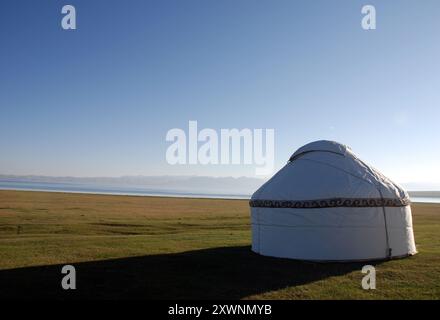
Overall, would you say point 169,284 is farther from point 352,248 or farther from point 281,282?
point 352,248

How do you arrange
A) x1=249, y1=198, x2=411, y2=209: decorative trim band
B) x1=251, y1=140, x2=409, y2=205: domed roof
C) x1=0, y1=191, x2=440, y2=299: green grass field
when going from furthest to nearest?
x1=251, y1=140, x2=409, y2=205: domed roof → x1=249, y1=198, x2=411, y2=209: decorative trim band → x1=0, y1=191, x2=440, y2=299: green grass field

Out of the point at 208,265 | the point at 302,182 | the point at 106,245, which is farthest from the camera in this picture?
the point at 106,245

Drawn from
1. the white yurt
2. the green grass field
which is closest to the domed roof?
the white yurt

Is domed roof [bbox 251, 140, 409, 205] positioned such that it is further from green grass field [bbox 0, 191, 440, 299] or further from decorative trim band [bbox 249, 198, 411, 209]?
green grass field [bbox 0, 191, 440, 299]

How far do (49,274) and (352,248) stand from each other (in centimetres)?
751

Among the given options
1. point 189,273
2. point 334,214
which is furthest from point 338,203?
point 189,273

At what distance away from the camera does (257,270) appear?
1047 centimetres

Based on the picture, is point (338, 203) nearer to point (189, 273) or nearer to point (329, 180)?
point (329, 180)

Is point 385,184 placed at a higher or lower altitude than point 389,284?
higher

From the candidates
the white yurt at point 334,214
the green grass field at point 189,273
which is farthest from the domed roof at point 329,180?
the green grass field at point 189,273

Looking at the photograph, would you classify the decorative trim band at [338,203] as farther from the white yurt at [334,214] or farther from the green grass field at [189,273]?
the green grass field at [189,273]

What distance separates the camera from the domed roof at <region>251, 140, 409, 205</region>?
11.7 metres

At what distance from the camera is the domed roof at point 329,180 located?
11.7 meters
